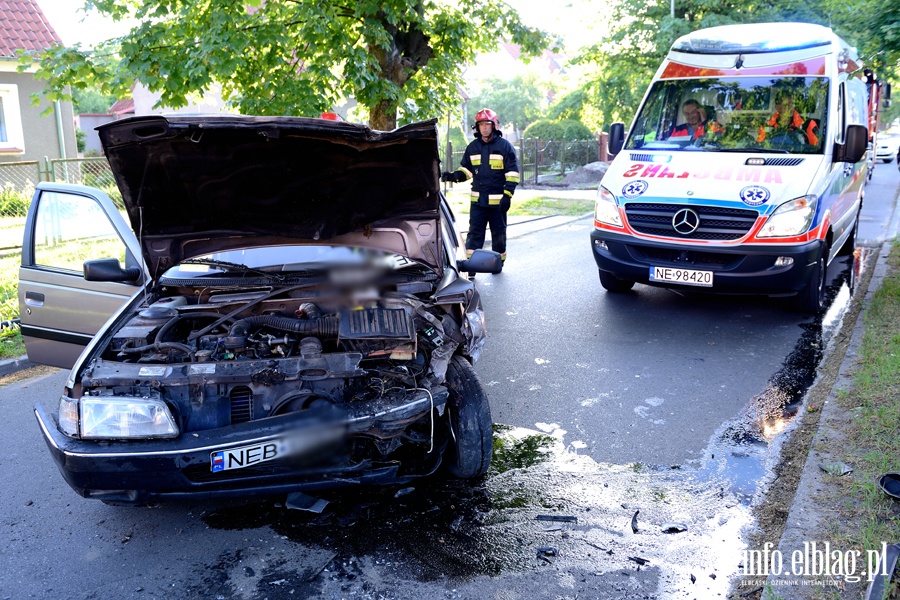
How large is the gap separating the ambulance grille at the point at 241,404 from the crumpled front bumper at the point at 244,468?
0.49 feet

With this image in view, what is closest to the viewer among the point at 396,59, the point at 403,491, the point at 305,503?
the point at 305,503

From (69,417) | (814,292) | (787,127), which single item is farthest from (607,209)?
(69,417)

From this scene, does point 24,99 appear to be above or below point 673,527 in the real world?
above

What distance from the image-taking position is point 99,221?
17.9ft

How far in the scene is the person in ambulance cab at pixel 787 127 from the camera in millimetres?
7344

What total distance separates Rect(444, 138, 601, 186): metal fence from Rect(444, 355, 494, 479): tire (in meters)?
19.5

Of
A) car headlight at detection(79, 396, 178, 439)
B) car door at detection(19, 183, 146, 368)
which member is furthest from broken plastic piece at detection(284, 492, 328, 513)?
car door at detection(19, 183, 146, 368)

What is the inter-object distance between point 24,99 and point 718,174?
16.3 meters

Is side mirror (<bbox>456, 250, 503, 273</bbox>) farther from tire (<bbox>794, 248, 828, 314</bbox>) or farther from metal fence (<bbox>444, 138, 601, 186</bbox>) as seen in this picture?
metal fence (<bbox>444, 138, 601, 186</bbox>)

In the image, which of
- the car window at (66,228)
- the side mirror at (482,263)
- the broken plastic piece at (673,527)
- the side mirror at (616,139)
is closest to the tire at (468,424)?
the broken plastic piece at (673,527)

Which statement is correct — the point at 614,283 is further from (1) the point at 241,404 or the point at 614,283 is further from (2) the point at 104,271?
(1) the point at 241,404

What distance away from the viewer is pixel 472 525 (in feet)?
12.2

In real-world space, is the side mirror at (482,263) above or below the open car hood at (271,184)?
below

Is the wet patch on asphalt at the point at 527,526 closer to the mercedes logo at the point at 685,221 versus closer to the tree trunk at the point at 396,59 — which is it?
the mercedes logo at the point at 685,221
